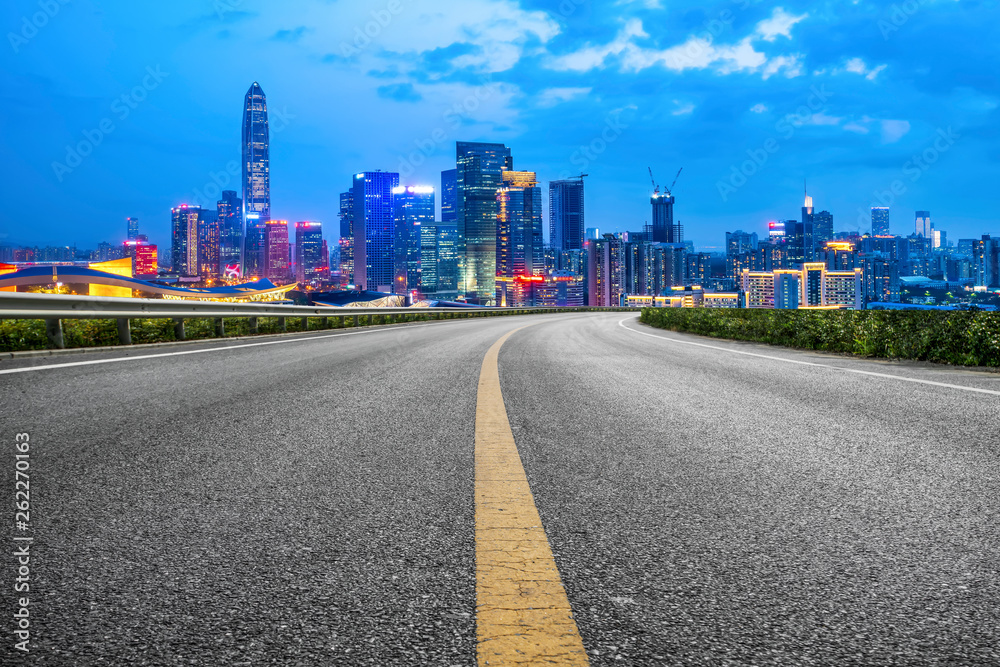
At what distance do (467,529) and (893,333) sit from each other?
10877 millimetres

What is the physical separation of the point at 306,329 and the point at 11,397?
15.2m

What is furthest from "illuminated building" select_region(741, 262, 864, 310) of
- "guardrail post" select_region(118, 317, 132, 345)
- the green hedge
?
"guardrail post" select_region(118, 317, 132, 345)

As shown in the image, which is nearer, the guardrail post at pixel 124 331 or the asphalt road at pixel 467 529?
the asphalt road at pixel 467 529

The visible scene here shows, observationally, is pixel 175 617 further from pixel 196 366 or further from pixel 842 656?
pixel 196 366

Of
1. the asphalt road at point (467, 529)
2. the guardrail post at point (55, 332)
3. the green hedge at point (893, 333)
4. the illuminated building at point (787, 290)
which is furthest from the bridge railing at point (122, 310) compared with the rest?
the illuminated building at point (787, 290)

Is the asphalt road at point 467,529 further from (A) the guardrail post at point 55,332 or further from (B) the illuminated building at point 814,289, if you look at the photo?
(B) the illuminated building at point 814,289

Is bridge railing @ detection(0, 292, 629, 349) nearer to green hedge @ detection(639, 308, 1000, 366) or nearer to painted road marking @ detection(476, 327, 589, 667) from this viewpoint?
painted road marking @ detection(476, 327, 589, 667)

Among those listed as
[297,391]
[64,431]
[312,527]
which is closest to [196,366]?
[297,391]

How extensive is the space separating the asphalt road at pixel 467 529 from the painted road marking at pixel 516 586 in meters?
0.05

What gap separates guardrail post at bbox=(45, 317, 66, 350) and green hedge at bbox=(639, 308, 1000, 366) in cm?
1271

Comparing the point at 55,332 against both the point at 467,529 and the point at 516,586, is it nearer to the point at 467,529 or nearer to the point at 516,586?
the point at 467,529

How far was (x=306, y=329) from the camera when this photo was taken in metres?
20.2

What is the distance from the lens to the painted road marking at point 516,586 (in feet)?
5.04

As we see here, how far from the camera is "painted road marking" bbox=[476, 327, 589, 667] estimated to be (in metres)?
1.54
